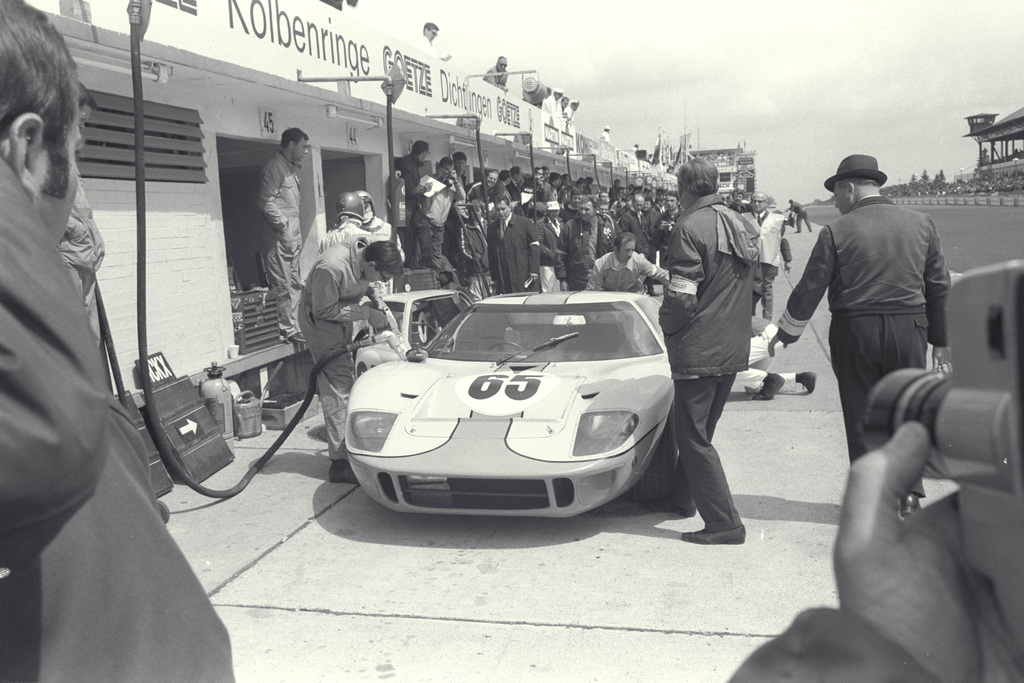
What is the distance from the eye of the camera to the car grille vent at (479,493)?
455cm

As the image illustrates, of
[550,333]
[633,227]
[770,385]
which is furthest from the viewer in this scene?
[633,227]

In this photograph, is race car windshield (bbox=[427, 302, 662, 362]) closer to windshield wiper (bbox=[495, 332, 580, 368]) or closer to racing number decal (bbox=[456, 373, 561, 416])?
windshield wiper (bbox=[495, 332, 580, 368])

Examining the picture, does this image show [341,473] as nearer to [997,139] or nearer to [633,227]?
[633,227]

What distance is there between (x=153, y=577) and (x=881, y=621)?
0.84 meters

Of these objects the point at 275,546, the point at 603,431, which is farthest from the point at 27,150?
the point at 275,546

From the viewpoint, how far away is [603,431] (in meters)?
4.70

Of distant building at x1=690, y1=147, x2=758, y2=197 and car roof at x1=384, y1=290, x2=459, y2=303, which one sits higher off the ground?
distant building at x1=690, y1=147, x2=758, y2=197

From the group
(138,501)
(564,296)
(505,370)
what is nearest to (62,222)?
(138,501)

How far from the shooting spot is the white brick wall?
→ 6.55 metres

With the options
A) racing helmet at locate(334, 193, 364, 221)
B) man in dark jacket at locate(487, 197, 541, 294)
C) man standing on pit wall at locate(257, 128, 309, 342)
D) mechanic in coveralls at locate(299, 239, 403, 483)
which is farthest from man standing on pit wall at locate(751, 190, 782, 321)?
mechanic in coveralls at locate(299, 239, 403, 483)

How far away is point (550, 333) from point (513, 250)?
23.4 ft

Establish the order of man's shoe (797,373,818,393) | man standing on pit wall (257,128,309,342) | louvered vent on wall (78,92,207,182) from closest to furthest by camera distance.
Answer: louvered vent on wall (78,92,207,182)
man's shoe (797,373,818,393)
man standing on pit wall (257,128,309,342)

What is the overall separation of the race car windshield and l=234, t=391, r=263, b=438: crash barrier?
75.1 inches

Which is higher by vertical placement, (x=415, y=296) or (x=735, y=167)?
(x=735, y=167)
